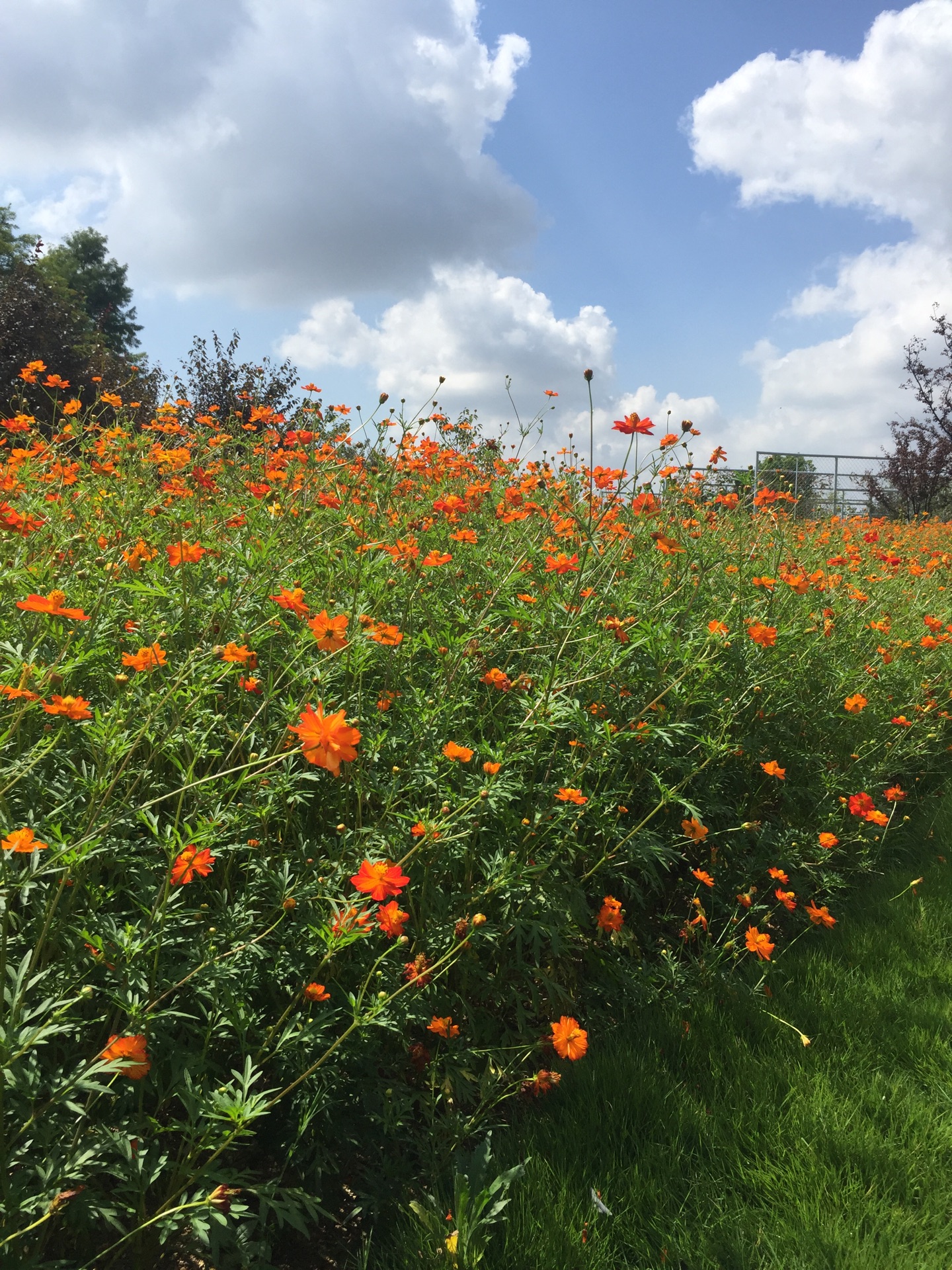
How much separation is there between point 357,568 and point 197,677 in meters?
0.67

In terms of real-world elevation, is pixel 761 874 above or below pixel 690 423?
below

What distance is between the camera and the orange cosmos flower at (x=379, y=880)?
1.37 metres

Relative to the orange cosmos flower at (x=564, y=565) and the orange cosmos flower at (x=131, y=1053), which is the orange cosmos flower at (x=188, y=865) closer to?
A: the orange cosmos flower at (x=131, y=1053)

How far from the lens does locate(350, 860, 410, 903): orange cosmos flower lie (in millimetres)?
1365

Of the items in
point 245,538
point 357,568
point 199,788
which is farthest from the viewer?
point 245,538

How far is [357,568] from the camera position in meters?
2.41

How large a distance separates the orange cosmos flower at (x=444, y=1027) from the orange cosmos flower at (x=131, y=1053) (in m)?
0.61

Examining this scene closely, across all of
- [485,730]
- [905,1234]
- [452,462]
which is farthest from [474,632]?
[452,462]

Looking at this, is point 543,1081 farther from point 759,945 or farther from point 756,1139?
point 759,945

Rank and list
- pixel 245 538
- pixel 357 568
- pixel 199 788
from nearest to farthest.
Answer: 1. pixel 199 788
2. pixel 357 568
3. pixel 245 538

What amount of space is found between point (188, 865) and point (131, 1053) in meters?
0.29

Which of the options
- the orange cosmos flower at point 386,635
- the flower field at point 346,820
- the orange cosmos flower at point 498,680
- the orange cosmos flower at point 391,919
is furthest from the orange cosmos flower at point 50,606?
the orange cosmos flower at point 498,680

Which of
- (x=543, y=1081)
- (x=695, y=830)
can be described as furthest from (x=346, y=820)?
(x=695, y=830)

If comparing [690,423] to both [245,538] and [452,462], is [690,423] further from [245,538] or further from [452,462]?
[452,462]
